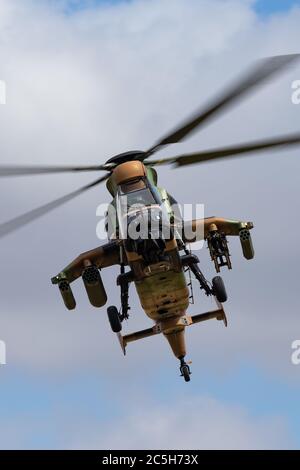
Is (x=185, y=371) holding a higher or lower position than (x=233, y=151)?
lower

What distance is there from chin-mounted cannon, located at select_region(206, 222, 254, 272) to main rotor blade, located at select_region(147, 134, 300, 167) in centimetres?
334

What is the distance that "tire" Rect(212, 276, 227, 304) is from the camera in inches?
1337

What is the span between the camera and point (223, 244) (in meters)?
34.1

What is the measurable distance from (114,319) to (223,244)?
487cm

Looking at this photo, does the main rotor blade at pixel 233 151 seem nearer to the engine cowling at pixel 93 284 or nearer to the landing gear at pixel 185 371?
the engine cowling at pixel 93 284

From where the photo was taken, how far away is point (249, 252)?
3441 cm

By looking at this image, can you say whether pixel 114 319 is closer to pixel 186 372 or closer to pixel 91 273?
pixel 91 273

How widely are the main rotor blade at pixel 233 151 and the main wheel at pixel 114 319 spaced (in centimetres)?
571

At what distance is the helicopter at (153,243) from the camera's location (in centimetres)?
3100

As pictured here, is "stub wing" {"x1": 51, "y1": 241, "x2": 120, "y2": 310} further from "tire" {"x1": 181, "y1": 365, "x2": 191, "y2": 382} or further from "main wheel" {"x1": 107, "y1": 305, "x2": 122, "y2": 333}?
"tire" {"x1": 181, "y1": 365, "x2": 191, "y2": 382}

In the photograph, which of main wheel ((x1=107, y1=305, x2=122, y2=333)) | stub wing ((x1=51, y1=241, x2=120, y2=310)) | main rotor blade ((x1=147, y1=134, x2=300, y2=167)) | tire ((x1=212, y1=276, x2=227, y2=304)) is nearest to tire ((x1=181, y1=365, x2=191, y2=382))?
tire ((x1=212, y1=276, x2=227, y2=304))

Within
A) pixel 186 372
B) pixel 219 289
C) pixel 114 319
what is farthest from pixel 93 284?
pixel 186 372

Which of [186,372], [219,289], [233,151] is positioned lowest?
[186,372]
